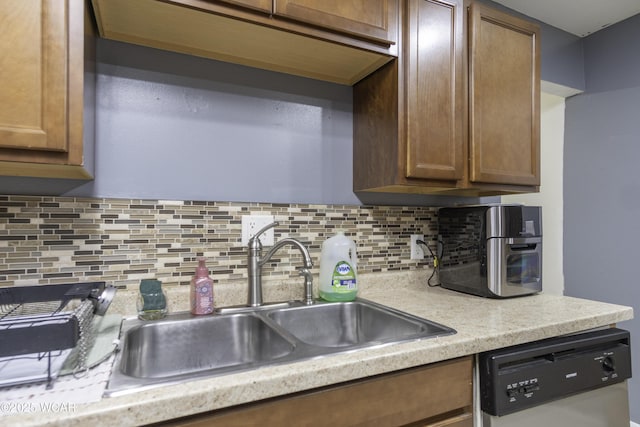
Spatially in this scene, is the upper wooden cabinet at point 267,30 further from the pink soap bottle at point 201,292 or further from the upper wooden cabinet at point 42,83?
the pink soap bottle at point 201,292

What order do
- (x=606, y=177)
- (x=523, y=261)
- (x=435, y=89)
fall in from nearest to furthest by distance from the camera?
1. (x=435, y=89)
2. (x=523, y=261)
3. (x=606, y=177)

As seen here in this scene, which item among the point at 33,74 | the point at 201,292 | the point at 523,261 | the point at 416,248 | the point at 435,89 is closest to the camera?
the point at 33,74

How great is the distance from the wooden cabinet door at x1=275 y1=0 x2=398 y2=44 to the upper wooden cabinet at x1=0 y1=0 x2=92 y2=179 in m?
0.55

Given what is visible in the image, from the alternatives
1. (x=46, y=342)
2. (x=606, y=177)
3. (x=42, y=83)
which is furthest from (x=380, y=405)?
(x=606, y=177)

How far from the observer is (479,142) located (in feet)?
4.64

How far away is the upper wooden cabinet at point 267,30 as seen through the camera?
101 cm

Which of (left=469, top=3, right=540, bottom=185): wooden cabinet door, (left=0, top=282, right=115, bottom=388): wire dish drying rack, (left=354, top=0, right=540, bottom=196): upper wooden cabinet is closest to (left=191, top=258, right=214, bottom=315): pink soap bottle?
(left=0, top=282, right=115, bottom=388): wire dish drying rack

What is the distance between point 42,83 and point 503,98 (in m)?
1.57

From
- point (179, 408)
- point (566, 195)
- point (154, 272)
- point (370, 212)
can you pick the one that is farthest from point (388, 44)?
point (566, 195)

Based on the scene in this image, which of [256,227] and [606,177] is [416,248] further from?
[606,177]

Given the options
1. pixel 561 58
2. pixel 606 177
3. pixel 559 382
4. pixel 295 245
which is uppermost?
pixel 561 58

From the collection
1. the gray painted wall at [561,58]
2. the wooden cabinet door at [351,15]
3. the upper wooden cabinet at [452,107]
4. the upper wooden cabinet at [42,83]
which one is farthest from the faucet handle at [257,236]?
the gray painted wall at [561,58]

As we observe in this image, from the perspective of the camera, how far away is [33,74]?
2.57ft

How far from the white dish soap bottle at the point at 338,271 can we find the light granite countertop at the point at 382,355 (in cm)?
15
